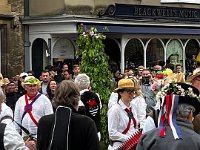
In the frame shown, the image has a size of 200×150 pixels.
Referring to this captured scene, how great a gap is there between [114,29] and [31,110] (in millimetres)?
12217

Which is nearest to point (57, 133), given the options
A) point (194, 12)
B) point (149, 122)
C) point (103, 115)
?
point (149, 122)

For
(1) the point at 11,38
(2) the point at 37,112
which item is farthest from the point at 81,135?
(1) the point at 11,38

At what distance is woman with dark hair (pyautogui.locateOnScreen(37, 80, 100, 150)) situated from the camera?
586 cm

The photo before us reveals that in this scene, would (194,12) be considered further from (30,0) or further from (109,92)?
(109,92)

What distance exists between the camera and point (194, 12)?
24.6 metres

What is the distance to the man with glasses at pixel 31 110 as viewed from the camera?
9.35 m

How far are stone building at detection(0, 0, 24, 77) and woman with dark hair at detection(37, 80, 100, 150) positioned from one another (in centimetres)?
1535

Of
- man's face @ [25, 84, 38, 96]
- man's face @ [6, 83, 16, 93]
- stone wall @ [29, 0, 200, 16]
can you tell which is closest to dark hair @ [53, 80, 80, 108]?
man's face @ [25, 84, 38, 96]

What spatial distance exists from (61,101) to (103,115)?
5.94m

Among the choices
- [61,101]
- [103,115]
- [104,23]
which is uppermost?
[104,23]

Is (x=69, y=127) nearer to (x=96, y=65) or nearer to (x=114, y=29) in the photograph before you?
(x=96, y=65)

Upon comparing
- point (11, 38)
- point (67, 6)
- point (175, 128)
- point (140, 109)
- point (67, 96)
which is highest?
point (67, 6)

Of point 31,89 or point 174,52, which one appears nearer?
point 31,89

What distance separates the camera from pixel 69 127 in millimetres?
5875
